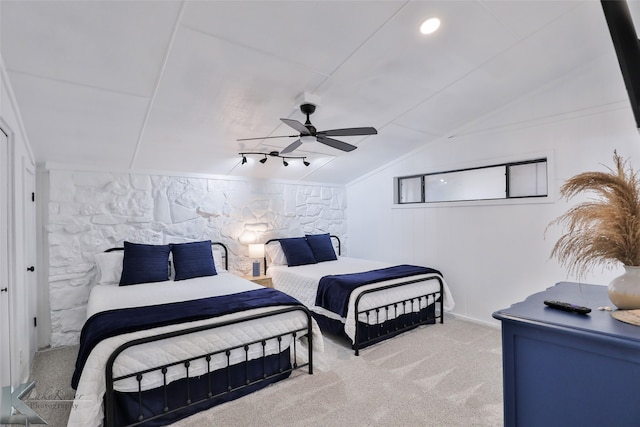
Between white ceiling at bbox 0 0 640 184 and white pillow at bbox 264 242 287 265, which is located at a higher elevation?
white ceiling at bbox 0 0 640 184

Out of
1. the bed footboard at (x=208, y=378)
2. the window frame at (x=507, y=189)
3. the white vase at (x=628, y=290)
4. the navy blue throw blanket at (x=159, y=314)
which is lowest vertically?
the bed footboard at (x=208, y=378)

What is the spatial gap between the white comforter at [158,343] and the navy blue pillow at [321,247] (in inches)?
69.6

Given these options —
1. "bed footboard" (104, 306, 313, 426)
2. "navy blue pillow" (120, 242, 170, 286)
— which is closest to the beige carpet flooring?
"bed footboard" (104, 306, 313, 426)

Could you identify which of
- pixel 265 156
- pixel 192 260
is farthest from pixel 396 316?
pixel 265 156

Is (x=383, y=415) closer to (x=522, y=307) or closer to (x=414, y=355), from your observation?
(x=414, y=355)

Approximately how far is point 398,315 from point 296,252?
174cm

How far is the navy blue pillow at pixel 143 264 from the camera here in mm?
3408

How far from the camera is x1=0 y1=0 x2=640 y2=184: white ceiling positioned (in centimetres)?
199

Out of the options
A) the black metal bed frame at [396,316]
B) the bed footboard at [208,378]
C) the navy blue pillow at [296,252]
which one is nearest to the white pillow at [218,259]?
the navy blue pillow at [296,252]

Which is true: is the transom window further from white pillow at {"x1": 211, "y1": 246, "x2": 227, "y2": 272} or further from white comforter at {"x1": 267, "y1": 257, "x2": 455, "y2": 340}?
white pillow at {"x1": 211, "y1": 246, "x2": 227, "y2": 272}

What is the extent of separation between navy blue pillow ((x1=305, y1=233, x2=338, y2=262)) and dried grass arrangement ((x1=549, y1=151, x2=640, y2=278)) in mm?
3597

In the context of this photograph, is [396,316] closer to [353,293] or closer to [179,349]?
[353,293]

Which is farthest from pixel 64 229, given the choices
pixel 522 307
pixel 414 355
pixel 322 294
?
pixel 522 307

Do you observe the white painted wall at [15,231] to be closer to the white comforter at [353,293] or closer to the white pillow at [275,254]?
the white comforter at [353,293]
